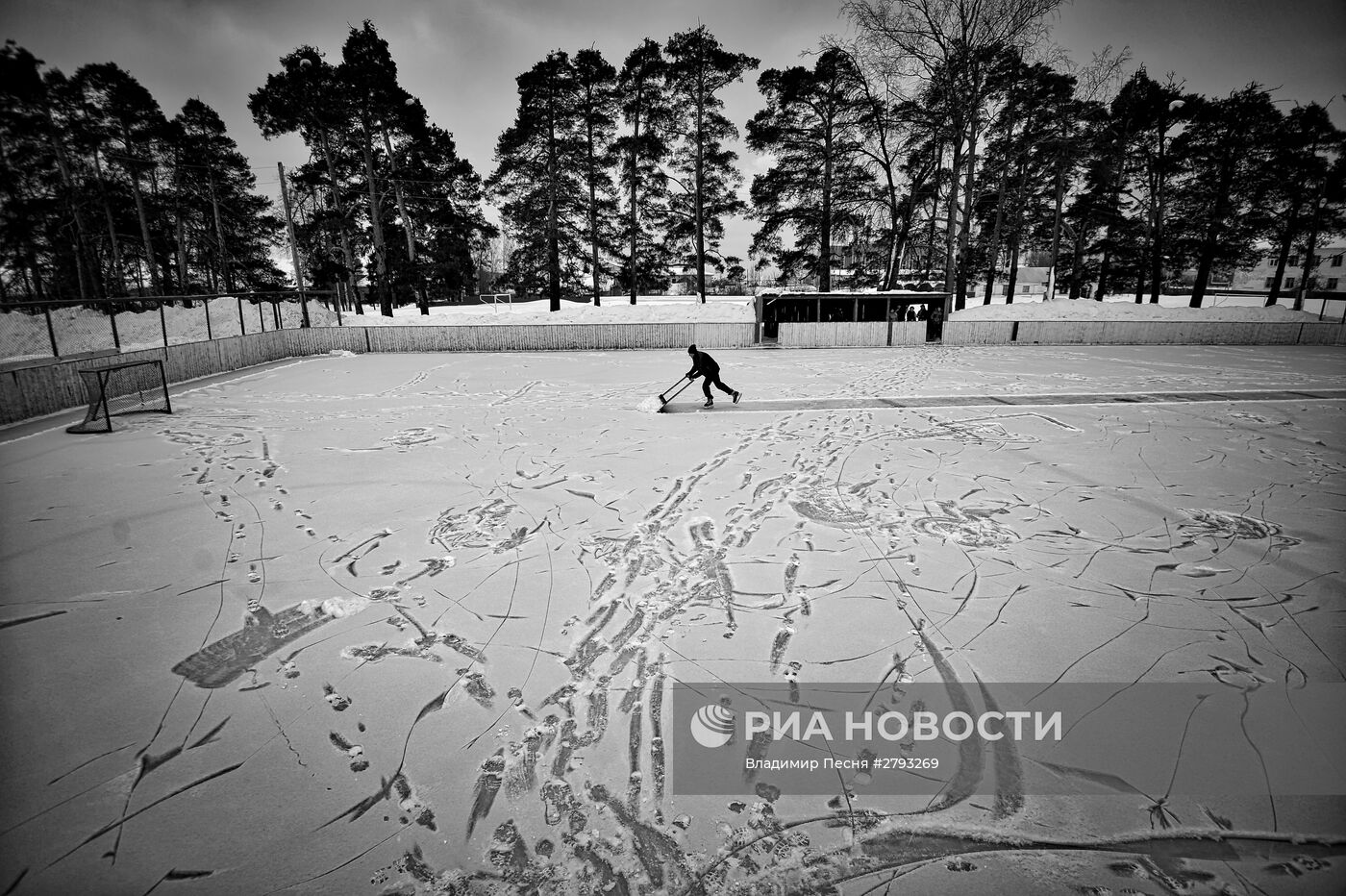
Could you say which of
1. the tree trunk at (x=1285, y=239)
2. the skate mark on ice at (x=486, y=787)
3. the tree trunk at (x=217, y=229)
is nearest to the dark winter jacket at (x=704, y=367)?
the skate mark on ice at (x=486, y=787)

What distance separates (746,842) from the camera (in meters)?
2.22

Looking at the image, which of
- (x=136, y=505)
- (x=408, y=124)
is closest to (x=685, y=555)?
(x=136, y=505)

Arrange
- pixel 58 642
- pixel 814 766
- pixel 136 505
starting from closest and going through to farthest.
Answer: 1. pixel 814 766
2. pixel 58 642
3. pixel 136 505

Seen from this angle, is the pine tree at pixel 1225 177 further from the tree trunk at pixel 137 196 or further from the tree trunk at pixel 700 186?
the tree trunk at pixel 137 196

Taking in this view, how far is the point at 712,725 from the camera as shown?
2820mm

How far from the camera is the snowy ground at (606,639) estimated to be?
7.18ft

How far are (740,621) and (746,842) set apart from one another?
5.09ft

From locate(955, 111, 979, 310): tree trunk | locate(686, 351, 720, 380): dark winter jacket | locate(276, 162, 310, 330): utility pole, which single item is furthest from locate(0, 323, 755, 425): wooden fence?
locate(955, 111, 979, 310): tree trunk

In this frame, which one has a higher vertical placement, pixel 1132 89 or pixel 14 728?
pixel 1132 89

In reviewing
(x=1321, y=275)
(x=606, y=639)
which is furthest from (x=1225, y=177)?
(x=1321, y=275)

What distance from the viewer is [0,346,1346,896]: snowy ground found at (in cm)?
219

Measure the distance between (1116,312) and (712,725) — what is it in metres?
32.1

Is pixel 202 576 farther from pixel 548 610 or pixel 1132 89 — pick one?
pixel 1132 89

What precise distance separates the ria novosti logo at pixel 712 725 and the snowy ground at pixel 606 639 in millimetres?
282
